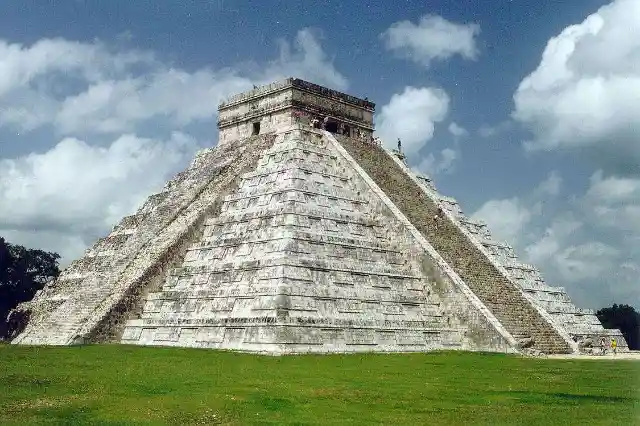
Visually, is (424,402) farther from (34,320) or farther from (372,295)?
(34,320)

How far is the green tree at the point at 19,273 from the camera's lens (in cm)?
4272

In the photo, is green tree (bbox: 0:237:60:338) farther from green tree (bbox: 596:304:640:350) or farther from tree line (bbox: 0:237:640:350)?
green tree (bbox: 596:304:640:350)

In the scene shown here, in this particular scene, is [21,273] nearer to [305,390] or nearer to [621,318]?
[305,390]

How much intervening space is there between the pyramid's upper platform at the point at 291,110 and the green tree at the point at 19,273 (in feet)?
57.5

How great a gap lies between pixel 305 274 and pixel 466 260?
6.34 m

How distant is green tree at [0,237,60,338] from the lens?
140 ft

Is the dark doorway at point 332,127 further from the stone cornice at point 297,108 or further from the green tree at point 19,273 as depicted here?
the green tree at point 19,273

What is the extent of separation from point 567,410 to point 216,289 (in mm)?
12700

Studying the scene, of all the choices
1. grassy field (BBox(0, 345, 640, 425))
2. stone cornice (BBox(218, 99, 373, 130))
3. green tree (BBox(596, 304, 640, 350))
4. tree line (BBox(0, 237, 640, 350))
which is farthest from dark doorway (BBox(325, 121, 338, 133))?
green tree (BBox(596, 304, 640, 350))

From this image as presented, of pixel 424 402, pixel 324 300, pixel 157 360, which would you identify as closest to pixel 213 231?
pixel 324 300

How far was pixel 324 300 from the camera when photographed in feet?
65.3

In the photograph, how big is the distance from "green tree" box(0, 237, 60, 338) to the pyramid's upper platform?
1751cm

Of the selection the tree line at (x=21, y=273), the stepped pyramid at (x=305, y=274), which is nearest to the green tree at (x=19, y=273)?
the tree line at (x=21, y=273)

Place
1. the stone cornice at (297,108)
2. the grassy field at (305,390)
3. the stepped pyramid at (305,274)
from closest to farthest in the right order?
the grassy field at (305,390), the stepped pyramid at (305,274), the stone cornice at (297,108)
